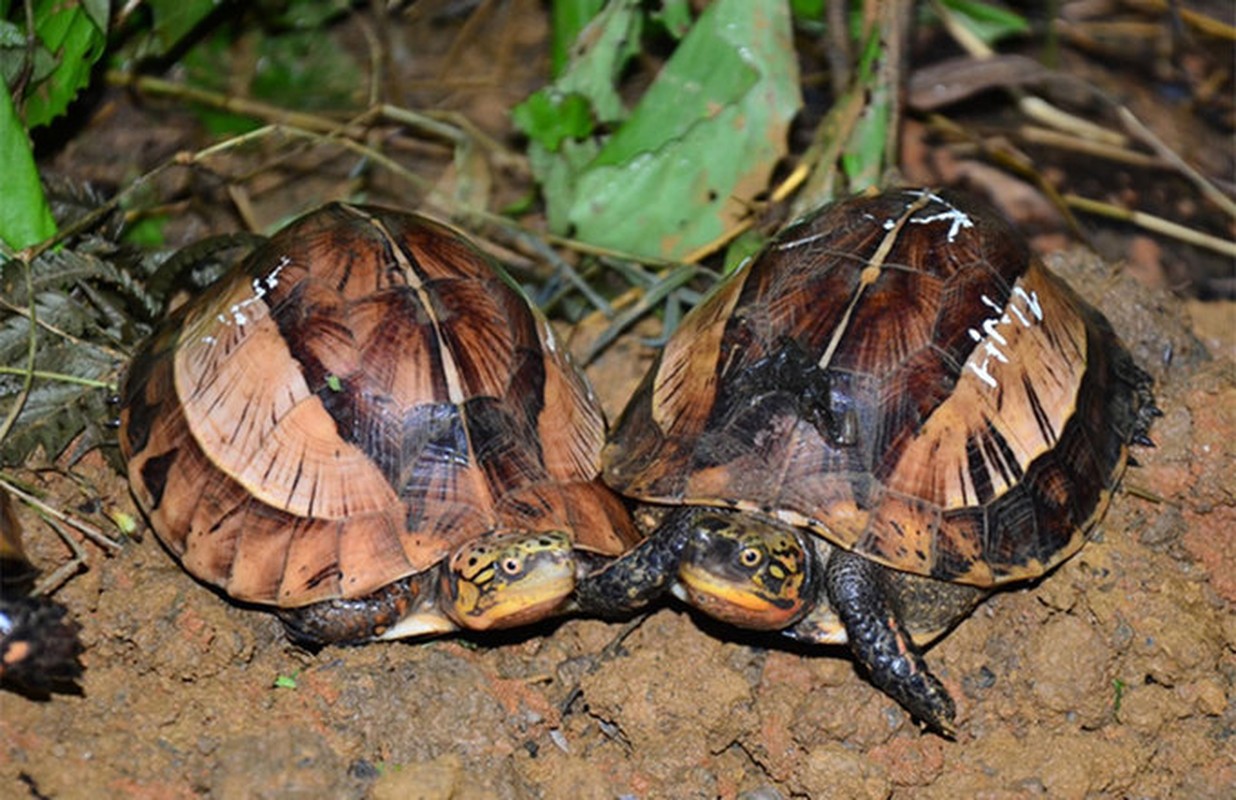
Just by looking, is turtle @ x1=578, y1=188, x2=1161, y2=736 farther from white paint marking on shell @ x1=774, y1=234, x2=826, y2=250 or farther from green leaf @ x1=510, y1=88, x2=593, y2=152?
green leaf @ x1=510, y1=88, x2=593, y2=152

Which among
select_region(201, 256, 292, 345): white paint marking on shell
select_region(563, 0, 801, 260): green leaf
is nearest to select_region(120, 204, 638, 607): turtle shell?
select_region(201, 256, 292, 345): white paint marking on shell

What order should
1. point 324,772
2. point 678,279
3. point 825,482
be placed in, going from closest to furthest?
point 324,772
point 825,482
point 678,279

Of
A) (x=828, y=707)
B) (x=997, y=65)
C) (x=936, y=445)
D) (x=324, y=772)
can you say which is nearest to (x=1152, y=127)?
(x=997, y=65)

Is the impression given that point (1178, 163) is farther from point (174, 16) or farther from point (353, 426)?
point (174, 16)

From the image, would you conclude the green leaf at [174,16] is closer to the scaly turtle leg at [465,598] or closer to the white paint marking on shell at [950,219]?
the scaly turtle leg at [465,598]

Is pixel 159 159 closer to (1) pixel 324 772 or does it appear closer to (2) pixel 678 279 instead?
(2) pixel 678 279

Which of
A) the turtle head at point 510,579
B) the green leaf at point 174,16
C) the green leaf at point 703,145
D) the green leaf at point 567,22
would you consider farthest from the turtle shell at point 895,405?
the green leaf at point 174,16
